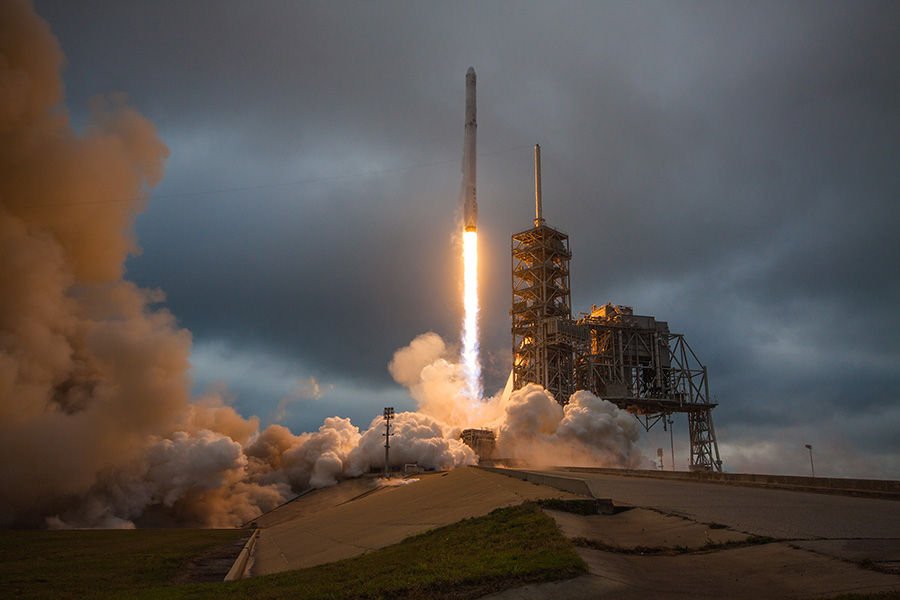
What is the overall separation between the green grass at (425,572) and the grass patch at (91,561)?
79 millimetres

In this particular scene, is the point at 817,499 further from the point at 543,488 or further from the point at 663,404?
the point at 663,404

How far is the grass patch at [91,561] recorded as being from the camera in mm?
18453

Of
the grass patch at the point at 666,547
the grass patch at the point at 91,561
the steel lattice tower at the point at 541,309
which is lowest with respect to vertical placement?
the grass patch at the point at 91,561

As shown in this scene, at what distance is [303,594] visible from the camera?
13203 millimetres

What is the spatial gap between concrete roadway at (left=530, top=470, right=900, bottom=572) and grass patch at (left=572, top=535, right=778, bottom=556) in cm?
72

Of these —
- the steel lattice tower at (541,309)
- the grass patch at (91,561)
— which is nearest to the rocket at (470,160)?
the steel lattice tower at (541,309)

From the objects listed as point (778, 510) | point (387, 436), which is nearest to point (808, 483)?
point (778, 510)

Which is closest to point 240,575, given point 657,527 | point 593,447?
point 657,527

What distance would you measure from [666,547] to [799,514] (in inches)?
235

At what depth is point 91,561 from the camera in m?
24.7

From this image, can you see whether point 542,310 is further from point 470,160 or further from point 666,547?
point 666,547

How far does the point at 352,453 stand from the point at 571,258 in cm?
3220

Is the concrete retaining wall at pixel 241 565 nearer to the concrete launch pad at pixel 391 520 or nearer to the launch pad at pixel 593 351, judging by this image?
the concrete launch pad at pixel 391 520

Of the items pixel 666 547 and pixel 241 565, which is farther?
pixel 241 565
